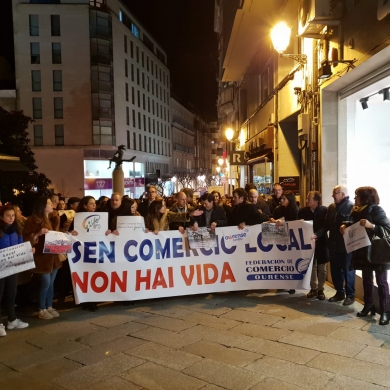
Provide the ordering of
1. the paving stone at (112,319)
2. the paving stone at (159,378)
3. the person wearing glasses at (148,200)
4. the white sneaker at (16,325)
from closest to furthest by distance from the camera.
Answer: the paving stone at (159,378)
the white sneaker at (16,325)
the paving stone at (112,319)
the person wearing glasses at (148,200)

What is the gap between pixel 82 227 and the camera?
713 centimetres

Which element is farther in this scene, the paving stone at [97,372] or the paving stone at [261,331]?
the paving stone at [261,331]

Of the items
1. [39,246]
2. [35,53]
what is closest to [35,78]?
[35,53]

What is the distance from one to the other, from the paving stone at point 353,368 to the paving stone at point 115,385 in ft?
6.42

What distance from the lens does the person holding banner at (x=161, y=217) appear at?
7520mm

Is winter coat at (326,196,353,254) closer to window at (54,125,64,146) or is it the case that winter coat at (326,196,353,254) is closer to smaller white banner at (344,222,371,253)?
smaller white banner at (344,222,371,253)

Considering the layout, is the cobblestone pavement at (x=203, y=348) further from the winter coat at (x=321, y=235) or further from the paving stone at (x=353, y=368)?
the winter coat at (x=321, y=235)

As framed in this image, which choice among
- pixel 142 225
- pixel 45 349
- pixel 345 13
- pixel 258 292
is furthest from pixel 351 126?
pixel 45 349

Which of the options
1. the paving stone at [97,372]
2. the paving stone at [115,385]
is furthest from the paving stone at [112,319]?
the paving stone at [115,385]

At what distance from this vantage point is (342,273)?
7.16 metres

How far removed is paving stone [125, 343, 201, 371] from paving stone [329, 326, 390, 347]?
1946mm

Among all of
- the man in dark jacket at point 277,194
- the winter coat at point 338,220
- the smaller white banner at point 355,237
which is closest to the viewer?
the smaller white banner at point 355,237

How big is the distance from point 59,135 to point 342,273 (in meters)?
44.8

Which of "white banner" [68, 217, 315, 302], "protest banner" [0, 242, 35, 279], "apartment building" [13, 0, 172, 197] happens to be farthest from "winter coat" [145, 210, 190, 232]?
"apartment building" [13, 0, 172, 197]
